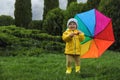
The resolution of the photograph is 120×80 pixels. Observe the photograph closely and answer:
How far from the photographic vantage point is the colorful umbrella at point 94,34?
37.0 ft

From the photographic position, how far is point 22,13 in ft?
120

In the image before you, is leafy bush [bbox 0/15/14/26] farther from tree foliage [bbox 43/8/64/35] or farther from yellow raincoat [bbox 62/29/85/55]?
yellow raincoat [bbox 62/29/85/55]

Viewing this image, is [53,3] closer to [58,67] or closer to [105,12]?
[105,12]

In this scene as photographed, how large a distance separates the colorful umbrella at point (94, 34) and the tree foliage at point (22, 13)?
24.8 m

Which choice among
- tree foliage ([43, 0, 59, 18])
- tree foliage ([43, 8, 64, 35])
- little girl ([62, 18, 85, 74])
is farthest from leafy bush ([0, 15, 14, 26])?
little girl ([62, 18, 85, 74])

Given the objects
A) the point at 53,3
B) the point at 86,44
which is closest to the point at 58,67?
the point at 86,44

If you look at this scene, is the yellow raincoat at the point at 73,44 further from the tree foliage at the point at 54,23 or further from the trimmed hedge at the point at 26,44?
the tree foliage at the point at 54,23

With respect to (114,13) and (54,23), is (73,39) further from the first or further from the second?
(54,23)

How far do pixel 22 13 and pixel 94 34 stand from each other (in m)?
25.7

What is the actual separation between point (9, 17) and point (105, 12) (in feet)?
61.4

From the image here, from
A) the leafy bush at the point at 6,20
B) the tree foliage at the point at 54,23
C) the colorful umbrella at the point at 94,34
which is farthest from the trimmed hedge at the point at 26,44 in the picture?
the leafy bush at the point at 6,20

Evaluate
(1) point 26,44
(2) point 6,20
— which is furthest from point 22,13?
(1) point 26,44

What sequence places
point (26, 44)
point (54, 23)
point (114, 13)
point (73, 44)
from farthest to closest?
point (54, 23) → point (114, 13) → point (26, 44) → point (73, 44)

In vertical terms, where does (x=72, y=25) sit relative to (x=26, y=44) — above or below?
above
